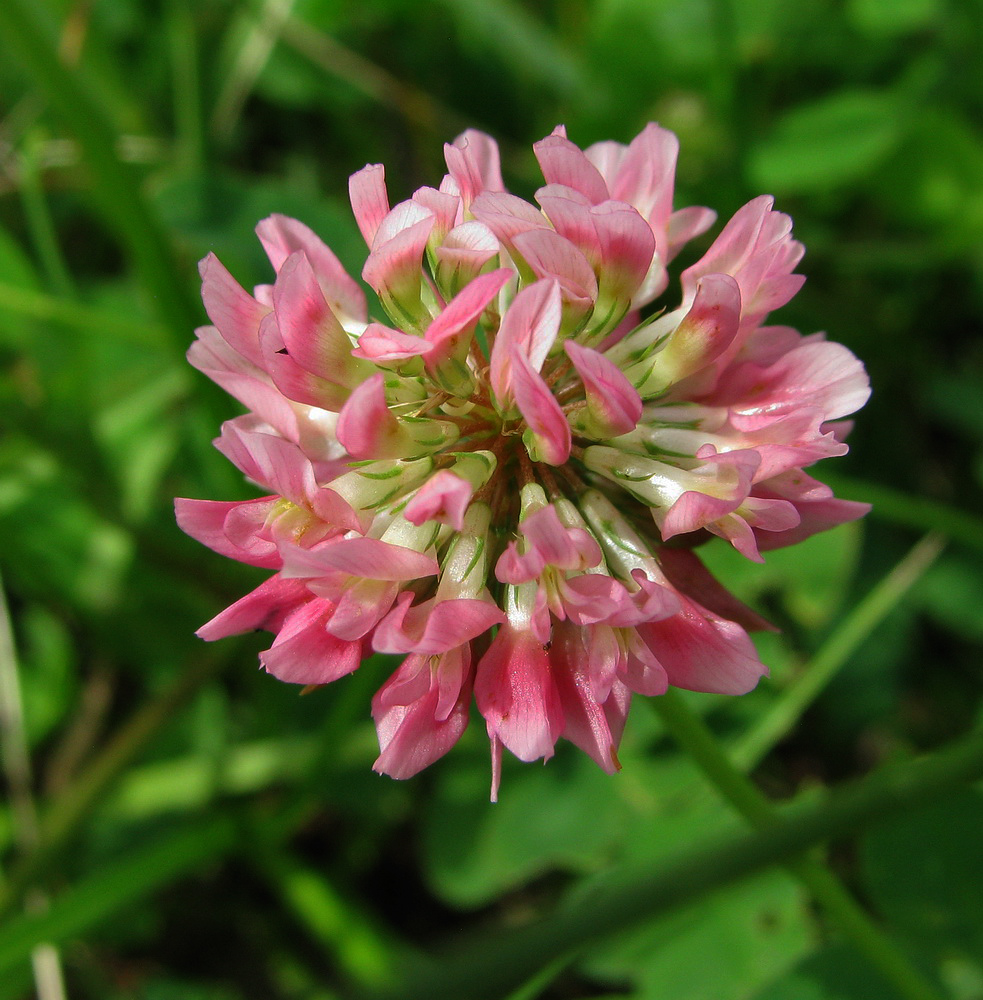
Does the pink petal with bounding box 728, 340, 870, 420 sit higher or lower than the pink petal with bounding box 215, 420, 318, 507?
lower

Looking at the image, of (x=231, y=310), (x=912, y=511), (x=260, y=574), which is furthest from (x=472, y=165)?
(x=260, y=574)

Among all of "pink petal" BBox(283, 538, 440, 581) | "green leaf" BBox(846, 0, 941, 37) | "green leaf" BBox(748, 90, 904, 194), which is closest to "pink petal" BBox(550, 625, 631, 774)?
"pink petal" BBox(283, 538, 440, 581)

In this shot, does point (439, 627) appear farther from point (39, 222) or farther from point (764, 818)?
point (39, 222)

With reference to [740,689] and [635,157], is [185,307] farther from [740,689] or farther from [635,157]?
[740,689]

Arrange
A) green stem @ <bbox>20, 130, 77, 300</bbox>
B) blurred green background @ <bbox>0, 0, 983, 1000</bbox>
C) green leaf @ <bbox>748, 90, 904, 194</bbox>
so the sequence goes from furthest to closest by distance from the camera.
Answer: green leaf @ <bbox>748, 90, 904, 194</bbox> < green stem @ <bbox>20, 130, 77, 300</bbox> < blurred green background @ <bbox>0, 0, 983, 1000</bbox>

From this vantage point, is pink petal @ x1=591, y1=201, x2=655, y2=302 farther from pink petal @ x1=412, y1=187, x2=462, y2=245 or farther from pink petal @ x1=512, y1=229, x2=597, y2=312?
pink petal @ x1=412, y1=187, x2=462, y2=245

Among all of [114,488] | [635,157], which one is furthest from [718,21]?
[114,488]

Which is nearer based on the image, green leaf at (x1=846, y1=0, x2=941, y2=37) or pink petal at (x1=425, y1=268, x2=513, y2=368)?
pink petal at (x1=425, y1=268, x2=513, y2=368)
